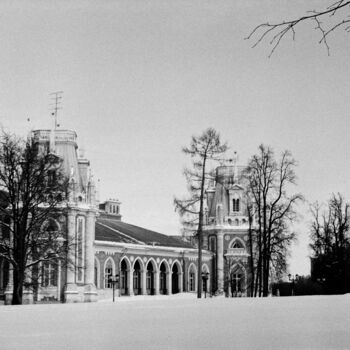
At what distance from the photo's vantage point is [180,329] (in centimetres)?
1446

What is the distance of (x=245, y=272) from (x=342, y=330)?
2433 inches

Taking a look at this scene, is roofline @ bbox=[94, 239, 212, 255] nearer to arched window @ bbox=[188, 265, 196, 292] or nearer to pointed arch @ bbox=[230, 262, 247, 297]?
arched window @ bbox=[188, 265, 196, 292]

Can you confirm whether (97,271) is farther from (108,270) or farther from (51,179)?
(51,179)

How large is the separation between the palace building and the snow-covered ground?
2904cm

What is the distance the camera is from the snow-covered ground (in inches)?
484

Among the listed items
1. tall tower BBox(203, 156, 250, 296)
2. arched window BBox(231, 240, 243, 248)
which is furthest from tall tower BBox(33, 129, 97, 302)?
arched window BBox(231, 240, 243, 248)

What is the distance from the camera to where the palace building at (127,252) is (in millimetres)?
56562

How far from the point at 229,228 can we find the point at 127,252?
1669cm

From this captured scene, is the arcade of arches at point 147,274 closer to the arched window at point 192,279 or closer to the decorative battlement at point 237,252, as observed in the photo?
the arched window at point 192,279

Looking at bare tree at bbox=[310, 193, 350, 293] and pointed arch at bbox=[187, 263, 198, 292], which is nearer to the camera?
bare tree at bbox=[310, 193, 350, 293]

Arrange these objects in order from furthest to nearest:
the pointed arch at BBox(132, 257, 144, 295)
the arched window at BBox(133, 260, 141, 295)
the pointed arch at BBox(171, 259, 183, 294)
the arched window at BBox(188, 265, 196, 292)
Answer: the arched window at BBox(188, 265, 196, 292) < the pointed arch at BBox(171, 259, 183, 294) < the arched window at BBox(133, 260, 141, 295) < the pointed arch at BBox(132, 257, 144, 295)

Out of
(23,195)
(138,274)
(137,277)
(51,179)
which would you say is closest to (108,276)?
(137,277)

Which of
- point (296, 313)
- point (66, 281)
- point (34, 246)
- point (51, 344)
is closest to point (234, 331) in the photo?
point (51, 344)

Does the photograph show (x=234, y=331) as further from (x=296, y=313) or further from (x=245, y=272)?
(x=245, y=272)
